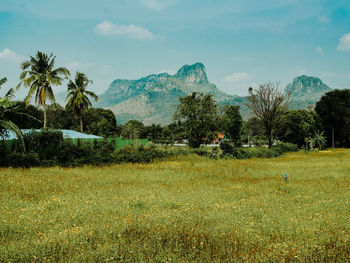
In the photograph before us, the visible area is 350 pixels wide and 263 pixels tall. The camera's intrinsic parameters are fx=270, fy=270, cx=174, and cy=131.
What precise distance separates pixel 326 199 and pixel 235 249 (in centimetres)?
680

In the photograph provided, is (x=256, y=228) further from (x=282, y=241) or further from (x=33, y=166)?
(x=33, y=166)

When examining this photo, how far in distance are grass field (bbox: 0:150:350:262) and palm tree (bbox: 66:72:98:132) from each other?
36.4 metres

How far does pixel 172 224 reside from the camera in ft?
23.2

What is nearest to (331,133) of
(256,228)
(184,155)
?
(184,155)

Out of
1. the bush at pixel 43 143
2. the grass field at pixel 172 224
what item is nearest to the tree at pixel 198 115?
the bush at pixel 43 143

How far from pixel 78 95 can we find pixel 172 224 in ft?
142

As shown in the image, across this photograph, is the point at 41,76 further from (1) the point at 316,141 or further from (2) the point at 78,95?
(1) the point at 316,141

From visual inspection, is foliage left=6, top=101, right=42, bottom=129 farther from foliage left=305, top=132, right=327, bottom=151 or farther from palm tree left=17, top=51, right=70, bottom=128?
foliage left=305, top=132, right=327, bottom=151

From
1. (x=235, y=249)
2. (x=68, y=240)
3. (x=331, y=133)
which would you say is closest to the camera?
(x=235, y=249)

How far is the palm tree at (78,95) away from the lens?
46938mm

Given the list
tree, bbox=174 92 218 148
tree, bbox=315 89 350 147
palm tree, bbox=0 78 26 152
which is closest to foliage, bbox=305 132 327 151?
tree, bbox=315 89 350 147

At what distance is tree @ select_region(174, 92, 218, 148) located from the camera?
1398 inches

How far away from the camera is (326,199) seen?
10469mm

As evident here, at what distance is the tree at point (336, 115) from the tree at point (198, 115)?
43.5 meters
